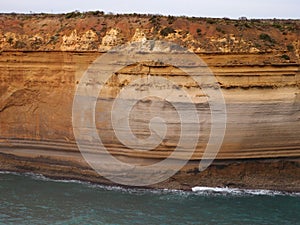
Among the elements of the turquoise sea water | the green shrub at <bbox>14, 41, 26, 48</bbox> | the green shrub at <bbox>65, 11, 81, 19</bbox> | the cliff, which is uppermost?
the green shrub at <bbox>65, 11, 81, 19</bbox>

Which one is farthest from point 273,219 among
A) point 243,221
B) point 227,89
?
point 227,89

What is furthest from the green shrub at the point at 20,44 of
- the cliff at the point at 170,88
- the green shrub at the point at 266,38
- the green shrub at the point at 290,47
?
the green shrub at the point at 290,47

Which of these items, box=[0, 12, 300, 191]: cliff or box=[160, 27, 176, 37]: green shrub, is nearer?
box=[0, 12, 300, 191]: cliff

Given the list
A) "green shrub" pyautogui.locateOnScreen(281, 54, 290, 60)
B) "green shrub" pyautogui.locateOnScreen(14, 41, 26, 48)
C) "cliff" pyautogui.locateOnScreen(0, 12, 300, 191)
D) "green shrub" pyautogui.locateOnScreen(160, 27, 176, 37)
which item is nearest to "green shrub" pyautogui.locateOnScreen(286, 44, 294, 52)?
"cliff" pyautogui.locateOnScreen(0, 12, 300, 191)

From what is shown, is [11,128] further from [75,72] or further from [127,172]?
[127,172]

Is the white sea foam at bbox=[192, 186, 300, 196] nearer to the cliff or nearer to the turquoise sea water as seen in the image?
the turquoise sea water

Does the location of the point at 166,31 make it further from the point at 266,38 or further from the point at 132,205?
the point at 132,205

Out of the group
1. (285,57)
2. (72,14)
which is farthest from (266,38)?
(72,14)
